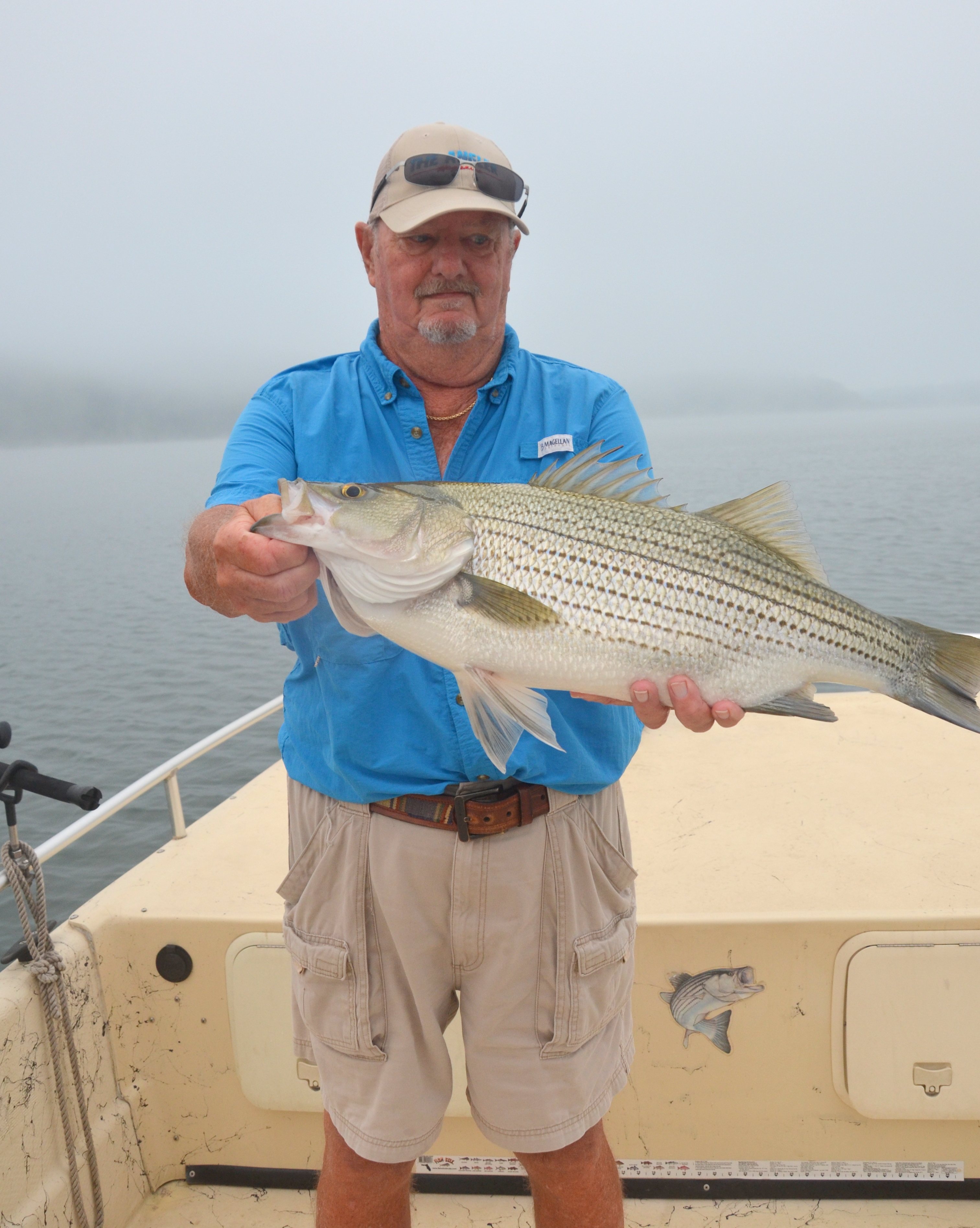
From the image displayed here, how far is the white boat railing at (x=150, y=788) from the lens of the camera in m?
2.83

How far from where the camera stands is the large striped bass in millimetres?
2156

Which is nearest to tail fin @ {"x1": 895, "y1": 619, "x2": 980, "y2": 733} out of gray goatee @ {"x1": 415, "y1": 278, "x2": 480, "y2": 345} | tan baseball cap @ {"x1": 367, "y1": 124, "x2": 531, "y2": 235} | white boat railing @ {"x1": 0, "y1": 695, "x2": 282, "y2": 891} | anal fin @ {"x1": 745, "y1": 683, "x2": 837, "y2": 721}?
anal fin @ {"x1": 745, "y1": 683, "x2": 837, "y2": 721}

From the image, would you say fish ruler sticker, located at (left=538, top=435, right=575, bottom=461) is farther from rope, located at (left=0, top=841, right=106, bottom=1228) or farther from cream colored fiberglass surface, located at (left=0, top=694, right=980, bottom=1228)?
rope, located at (left=0, top=841, right=106, bottom=1228)

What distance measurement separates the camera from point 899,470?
1945 inches

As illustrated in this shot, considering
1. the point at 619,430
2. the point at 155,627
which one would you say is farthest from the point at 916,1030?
the point at 155,627

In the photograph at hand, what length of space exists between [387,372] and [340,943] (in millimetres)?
1649

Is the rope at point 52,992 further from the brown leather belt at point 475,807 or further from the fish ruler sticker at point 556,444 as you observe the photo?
the fish ruler sticker at point 556,444

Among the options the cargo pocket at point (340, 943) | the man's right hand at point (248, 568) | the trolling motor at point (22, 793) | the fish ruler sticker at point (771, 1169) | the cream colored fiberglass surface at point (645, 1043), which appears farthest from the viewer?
the fish ruler sticker at point (771, 1169)

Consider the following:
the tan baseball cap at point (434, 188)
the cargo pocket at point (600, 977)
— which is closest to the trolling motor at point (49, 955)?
the cargo pocket at point (600, 977)

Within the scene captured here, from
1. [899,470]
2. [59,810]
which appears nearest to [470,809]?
[59,810]

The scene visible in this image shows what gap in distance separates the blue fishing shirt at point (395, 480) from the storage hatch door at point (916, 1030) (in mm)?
1280

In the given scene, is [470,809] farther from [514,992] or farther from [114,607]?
[114,607]

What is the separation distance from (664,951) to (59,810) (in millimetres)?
10280

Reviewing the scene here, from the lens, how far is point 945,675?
7.58 ft
